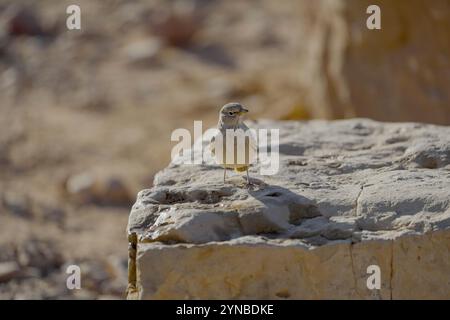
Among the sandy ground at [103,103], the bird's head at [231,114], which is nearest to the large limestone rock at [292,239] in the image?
the bird's head at [231,114]

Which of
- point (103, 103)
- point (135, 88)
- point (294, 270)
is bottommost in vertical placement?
point (294, 270)

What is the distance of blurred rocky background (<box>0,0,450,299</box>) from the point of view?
743cm

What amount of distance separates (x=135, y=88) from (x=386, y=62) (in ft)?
13.8

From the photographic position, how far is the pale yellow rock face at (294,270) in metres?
3.86

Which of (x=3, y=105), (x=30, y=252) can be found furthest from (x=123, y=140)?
(x=30, y=252)

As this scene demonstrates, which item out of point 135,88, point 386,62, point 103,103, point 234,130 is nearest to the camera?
point 234,130

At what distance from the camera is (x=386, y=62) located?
8016mm

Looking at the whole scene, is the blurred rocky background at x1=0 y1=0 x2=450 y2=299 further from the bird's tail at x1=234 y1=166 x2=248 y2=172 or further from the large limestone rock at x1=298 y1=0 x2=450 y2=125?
the bird's tail at x1=234 y1=166 x2=248 y2=172

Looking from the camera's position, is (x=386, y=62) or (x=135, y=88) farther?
(x=135, y=88)

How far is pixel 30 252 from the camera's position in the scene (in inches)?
264

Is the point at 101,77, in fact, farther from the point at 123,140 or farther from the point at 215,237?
the point at 215,237

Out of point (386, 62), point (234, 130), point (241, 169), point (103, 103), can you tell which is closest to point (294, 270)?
point (241, 169)

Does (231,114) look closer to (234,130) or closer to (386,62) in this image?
(234,130)

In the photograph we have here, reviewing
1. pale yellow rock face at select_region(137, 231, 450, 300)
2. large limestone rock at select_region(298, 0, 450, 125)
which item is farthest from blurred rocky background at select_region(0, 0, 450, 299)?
pale yellow rock face at select_region(137, 231, 450, 300)
